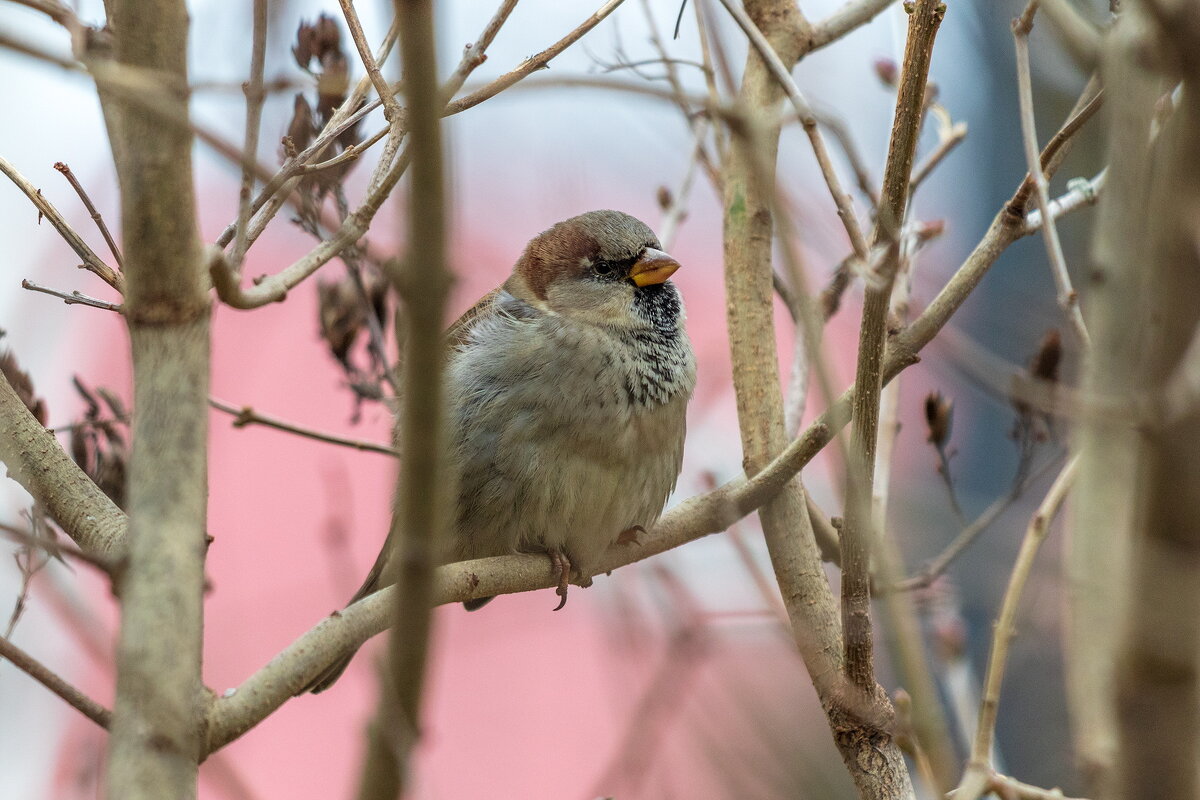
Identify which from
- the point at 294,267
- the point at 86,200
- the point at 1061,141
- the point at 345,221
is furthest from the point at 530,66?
the point at 1061,141

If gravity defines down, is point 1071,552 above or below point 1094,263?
below

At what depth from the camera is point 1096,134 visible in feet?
14.0

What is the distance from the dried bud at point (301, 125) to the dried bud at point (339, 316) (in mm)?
442

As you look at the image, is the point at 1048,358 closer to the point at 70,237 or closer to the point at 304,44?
the point at 304,44

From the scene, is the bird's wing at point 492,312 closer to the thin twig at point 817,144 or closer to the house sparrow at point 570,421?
the house sparrow at point 570,421

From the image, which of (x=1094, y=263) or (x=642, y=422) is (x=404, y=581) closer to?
(x=1094, y=263)

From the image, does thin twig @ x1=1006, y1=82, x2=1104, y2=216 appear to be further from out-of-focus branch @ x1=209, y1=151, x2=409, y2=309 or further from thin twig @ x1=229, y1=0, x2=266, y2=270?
thin twig @ x1=229, y1=0, x2=266, y2=270

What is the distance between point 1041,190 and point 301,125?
1.67 m

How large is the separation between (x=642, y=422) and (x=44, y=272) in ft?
4.33

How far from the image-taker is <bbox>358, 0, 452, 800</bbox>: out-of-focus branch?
88 cm

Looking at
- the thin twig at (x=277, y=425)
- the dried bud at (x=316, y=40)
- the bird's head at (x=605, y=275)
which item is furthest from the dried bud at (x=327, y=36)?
the thin twig at (x=277, y=425)

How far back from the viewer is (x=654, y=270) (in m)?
3.13

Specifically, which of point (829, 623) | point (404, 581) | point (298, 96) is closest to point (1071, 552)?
point (404, 581)

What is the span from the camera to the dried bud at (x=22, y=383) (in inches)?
88.3
